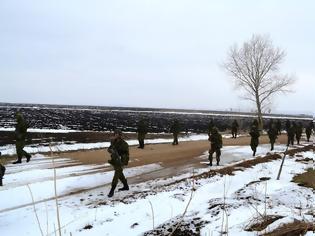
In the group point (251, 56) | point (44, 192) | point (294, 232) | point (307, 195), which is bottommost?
point (44, 192)

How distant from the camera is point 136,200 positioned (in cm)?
1092

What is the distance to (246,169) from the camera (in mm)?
16141

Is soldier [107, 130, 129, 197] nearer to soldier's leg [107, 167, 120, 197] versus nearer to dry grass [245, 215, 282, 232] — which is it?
soldier's leg [107, 167, 120, 197]

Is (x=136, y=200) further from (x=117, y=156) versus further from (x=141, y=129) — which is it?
(x=141, y=129)

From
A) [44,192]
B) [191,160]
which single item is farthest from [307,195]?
[191,160]

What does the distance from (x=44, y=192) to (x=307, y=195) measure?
7525 millimetres

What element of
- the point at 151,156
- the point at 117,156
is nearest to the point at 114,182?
the point at 117,156

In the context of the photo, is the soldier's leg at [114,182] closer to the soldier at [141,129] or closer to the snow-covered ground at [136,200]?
the snow-covered ground at [136,200]

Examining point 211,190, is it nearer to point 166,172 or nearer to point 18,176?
point 166,172

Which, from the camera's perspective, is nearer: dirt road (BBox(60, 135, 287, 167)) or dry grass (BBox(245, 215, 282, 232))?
dry grass (BBox(245, 215, 282, 232))


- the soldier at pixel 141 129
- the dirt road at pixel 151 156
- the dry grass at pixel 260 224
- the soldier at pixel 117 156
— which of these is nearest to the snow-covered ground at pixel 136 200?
the dry grass at pixel 260 224

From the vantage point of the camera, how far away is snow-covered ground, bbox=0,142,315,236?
724cm

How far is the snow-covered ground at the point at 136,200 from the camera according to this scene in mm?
7238

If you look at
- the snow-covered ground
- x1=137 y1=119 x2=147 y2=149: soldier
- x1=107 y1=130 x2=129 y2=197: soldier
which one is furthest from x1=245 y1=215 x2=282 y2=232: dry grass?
x1=137 y1=119 x2=147 y2=149: soldier
